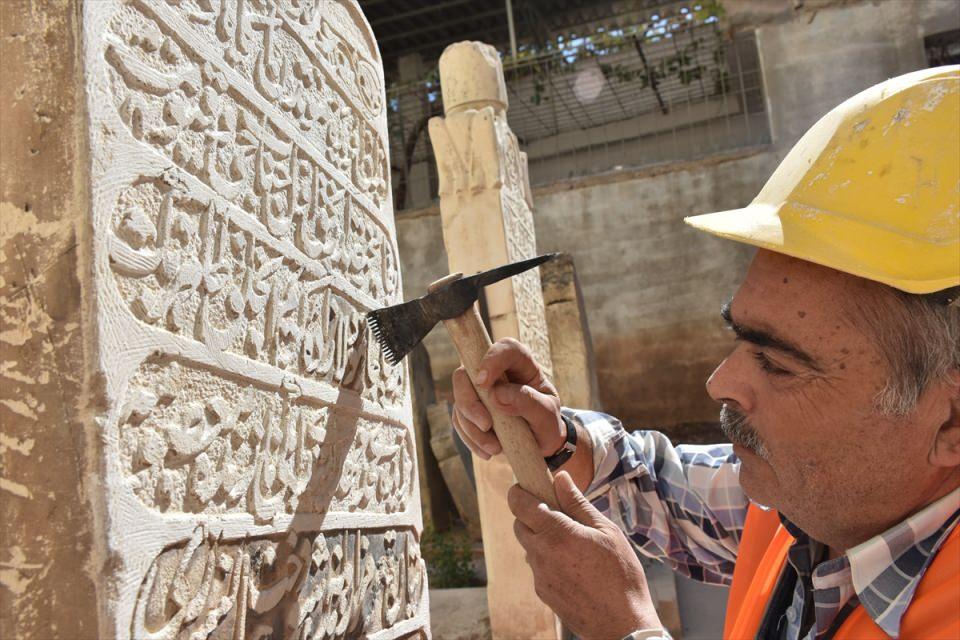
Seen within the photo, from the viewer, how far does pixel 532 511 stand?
119cm

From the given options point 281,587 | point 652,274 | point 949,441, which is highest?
point 652,274

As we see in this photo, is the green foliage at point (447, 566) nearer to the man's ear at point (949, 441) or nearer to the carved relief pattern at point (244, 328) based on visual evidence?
the carved relief pattern at point (244, 328)

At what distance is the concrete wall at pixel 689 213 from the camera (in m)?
8.57

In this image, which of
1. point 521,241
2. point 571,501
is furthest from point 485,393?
point 521,241

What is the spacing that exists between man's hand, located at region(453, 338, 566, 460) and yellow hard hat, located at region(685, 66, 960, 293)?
18.3 inches

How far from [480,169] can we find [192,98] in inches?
140

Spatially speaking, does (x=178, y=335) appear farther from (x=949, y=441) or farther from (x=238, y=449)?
(x=949, y=441)

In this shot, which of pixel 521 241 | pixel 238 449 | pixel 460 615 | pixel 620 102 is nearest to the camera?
pixel 238 449

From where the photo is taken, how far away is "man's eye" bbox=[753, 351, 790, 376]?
1.13m

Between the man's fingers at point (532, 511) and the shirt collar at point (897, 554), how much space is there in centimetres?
45

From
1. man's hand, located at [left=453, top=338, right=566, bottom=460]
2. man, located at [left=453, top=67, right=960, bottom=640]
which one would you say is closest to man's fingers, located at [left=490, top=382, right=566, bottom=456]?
man's hand, located at [left=453, top=338, right=566, bottom=460]

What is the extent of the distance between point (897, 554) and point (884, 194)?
52 cm

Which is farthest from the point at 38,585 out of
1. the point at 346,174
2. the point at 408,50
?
the point at 408,50

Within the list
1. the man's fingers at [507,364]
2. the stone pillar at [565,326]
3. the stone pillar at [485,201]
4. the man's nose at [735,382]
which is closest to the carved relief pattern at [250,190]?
the man's fingers at [507,364]
